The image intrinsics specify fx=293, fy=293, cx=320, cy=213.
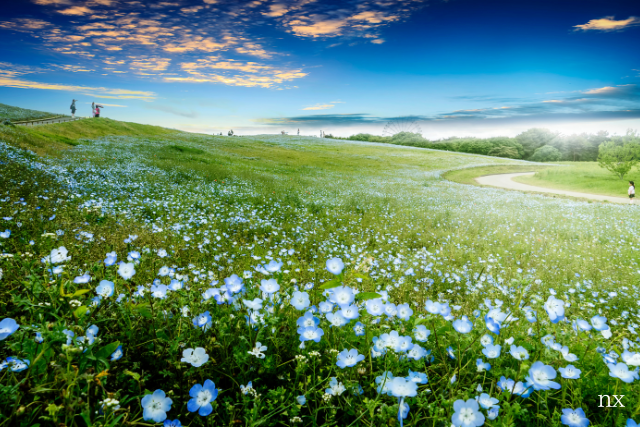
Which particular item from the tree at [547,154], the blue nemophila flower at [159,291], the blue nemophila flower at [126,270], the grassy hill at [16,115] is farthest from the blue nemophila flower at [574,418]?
the tree at [547,154]

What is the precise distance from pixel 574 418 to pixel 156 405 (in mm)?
2020

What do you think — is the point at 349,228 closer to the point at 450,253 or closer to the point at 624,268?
the point at 450,253

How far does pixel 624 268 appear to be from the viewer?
7.06 metres

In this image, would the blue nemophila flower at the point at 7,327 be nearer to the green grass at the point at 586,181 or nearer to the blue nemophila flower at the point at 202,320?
the blue nemophila flower at the point at 202,320

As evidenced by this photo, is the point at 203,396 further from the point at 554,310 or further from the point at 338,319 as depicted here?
the point at 554,310

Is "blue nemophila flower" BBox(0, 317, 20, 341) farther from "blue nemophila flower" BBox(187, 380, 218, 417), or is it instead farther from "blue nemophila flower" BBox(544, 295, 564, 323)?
"blue nemophila flower" BBox(544, 295, 564, 323)

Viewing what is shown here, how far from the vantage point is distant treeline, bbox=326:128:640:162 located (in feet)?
277

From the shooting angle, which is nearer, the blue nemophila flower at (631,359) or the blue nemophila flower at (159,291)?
the blue nemophila flower at (631,359)

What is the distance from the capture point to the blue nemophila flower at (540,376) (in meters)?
1.43

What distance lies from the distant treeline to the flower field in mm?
91949

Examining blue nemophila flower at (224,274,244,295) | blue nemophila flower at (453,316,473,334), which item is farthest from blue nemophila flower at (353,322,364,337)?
blue nemophila flower at (224,274,244,295)

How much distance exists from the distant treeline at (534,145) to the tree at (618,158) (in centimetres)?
4811

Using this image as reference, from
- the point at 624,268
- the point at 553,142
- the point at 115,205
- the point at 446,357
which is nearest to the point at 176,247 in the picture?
the point at 115,205

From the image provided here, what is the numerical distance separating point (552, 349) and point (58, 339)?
8.55ft
